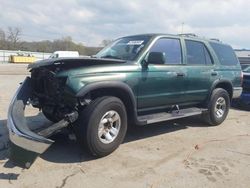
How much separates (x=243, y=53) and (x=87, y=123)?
81.4 ft

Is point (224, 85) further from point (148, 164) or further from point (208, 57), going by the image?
point (148, 164)

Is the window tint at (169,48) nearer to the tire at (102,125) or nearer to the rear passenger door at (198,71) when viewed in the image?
the rear passenger door at (198,71)

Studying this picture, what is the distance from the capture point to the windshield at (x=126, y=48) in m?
6.14

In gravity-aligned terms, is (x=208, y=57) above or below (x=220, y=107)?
above

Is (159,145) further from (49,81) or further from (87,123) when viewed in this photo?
(49,81)

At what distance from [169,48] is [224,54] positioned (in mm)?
2309

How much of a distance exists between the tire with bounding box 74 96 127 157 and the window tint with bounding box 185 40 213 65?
2.38m

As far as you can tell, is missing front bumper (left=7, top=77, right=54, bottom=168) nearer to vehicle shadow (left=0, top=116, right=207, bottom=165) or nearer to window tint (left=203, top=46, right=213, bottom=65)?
vehicle shadow (left=0, top=116, right=207, bottom=165)

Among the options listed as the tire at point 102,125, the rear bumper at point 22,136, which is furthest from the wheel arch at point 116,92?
the rear bumper at point 22,136

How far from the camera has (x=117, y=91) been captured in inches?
218

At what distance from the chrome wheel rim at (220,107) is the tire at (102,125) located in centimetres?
325

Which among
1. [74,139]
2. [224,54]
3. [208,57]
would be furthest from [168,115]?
[224,54]

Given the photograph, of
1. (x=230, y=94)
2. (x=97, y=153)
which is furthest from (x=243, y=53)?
(x=97, y=153)

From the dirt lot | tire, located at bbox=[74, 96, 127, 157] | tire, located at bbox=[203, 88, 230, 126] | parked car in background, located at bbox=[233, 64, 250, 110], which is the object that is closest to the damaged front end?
tire, located at bbox=[74, 96, 127, 157]
